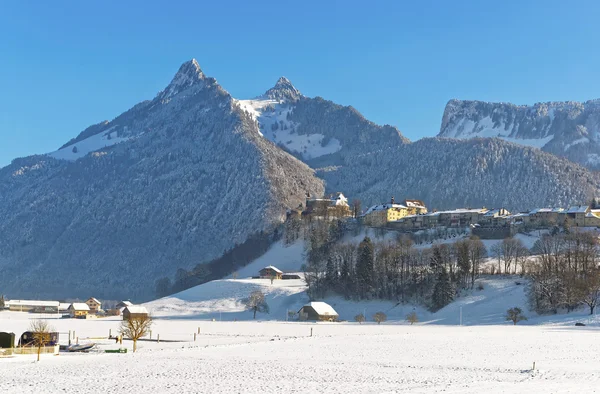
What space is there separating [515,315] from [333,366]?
2207 inches

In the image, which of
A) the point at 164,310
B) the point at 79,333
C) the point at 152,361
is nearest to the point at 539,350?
the point at 152,361

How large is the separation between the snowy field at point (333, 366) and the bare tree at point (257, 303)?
57534 mm

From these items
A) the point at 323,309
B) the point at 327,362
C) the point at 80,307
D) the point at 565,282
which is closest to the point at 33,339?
the point at 327,362

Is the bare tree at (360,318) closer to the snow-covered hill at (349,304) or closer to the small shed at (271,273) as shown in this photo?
the snow-covered hill at (349,304)

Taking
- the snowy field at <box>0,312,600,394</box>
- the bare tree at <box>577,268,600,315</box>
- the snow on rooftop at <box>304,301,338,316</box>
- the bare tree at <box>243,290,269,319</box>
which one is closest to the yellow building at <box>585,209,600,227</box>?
the bare tree at <box>577,268,600,315</box>

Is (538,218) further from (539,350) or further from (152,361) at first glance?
(152,361)

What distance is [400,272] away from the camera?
139 m

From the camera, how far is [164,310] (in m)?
144

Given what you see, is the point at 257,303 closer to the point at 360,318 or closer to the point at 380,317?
the point at 360,318

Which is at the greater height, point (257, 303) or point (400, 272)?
point (400, 272)

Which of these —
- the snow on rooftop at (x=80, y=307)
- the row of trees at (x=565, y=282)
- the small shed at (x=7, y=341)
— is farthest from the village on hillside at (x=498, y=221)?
the small shed at (x=7, y=341)

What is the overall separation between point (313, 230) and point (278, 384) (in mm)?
149383

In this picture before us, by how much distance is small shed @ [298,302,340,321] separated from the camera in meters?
122

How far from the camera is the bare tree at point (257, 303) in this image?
136m
